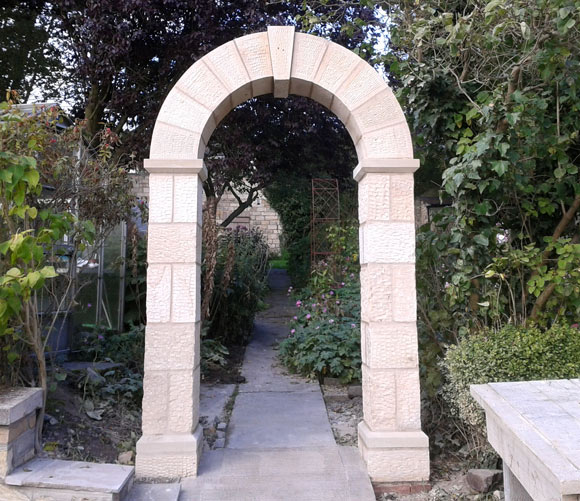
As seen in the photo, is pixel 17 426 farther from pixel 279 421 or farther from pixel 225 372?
pixel 225 372

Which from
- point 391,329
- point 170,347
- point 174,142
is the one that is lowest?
point 170,347

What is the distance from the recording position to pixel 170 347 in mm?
2830

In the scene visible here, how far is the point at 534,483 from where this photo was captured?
1632mm

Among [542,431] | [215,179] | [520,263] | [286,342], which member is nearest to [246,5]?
[215,179]

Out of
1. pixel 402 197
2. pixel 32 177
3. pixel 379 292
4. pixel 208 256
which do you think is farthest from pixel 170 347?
pixel 208 256

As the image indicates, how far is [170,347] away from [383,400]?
53.4 inches

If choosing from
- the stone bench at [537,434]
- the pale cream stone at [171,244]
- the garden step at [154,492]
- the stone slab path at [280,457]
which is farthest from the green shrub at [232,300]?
the stone bench at [537,434]

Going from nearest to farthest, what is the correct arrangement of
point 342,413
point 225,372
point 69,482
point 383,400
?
1. point 69,482
2. point 383,400
3. point 342,413
4. point 225,372

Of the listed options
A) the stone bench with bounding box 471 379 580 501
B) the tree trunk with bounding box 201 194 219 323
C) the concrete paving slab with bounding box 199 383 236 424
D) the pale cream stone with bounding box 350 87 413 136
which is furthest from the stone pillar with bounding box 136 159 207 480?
the tree trunk with bounding box 201 194 219 323

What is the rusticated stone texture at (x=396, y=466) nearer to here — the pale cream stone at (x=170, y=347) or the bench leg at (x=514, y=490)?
the bench leg at (x=514, y=490)

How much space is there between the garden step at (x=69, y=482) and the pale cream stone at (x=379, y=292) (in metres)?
1.70

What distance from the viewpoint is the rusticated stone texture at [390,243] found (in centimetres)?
293

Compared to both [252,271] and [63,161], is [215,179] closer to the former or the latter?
[252,271]

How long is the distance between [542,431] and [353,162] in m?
6.35
